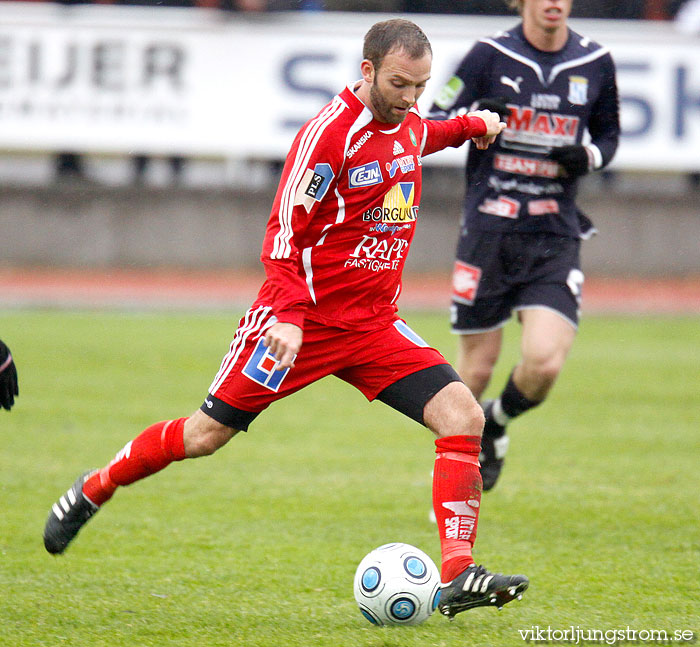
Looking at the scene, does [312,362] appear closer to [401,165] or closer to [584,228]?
[401,165]

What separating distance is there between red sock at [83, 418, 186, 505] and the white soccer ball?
905 millimetres

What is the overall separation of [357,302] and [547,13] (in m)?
2.28

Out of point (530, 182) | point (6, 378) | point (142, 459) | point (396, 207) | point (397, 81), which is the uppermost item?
point (397, 81)

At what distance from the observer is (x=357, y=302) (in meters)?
4.46

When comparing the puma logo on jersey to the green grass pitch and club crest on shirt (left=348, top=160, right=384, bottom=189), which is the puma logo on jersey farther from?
the green grass pitch

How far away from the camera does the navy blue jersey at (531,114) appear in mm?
5992

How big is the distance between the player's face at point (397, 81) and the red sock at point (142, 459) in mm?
1477

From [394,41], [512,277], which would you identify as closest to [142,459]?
[394,41]

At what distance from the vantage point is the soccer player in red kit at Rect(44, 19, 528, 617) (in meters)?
4.17

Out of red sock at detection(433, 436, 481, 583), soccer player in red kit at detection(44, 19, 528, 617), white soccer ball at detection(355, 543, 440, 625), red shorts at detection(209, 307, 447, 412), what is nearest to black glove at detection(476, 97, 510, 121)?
soccer player in red kit at detection(44, 19, 528, 617)

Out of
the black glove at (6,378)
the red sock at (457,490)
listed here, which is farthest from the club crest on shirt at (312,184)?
the black glove at (6,378)

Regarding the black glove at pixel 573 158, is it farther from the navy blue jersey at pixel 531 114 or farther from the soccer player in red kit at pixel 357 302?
the soccer player in red kit at pixel 357 302

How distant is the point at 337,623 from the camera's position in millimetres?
4211

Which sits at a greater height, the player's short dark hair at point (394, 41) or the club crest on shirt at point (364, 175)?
the player's short dark hair at point (394, 41)
